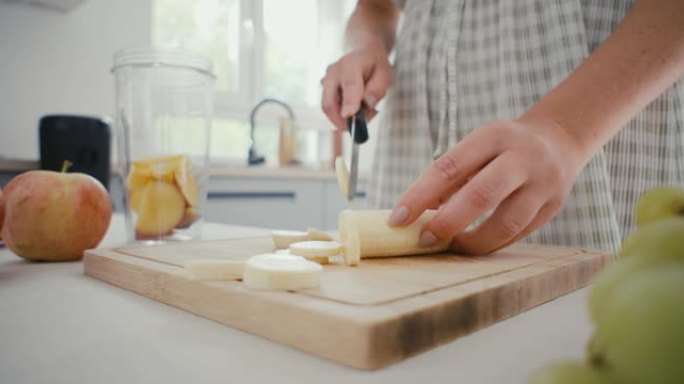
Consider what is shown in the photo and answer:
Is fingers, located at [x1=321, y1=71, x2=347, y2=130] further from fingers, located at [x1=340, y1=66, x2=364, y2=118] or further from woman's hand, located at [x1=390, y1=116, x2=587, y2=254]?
woman's hand, located at [x1=390, y1=116, x2=587, y2=254]

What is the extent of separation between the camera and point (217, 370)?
0.33 meters

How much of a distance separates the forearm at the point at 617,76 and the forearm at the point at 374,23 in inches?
25.8

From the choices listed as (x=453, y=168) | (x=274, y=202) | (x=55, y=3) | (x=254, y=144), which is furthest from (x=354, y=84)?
(x=254, y=144)

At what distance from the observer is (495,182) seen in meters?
0.60

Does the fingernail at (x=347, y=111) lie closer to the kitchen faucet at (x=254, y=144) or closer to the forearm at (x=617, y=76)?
the forearm at (x=617, y=76)

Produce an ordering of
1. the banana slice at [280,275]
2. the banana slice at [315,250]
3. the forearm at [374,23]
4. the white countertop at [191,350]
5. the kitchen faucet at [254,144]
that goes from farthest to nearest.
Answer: the kitchen faucet at [254,144] → the forearm at [374,23] → the banana slice at [315,250] → the banana slice at [280,275] → the white countertop at [191,350]

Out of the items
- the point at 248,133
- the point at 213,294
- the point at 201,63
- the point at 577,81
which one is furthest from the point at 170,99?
the point at 248,133

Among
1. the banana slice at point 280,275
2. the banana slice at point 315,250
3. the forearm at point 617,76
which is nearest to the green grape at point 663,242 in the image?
the banana slice at point 280,275

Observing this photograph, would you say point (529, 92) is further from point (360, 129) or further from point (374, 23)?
point (374, 23)

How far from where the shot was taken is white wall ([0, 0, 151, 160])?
207cm

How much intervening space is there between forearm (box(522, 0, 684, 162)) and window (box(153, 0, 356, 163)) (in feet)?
7.75

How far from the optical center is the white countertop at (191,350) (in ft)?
1.06

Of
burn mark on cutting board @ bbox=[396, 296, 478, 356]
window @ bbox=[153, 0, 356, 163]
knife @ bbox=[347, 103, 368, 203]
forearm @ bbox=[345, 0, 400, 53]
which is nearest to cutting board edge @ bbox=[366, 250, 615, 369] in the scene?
burn mark on cutting board @ bbox=[396, 296, 478, 356]

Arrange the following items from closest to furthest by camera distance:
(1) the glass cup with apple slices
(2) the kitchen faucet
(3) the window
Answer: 1. (1) the glass cup with apple slices
2. (2) the kitchen faucet
3. (3) the window
